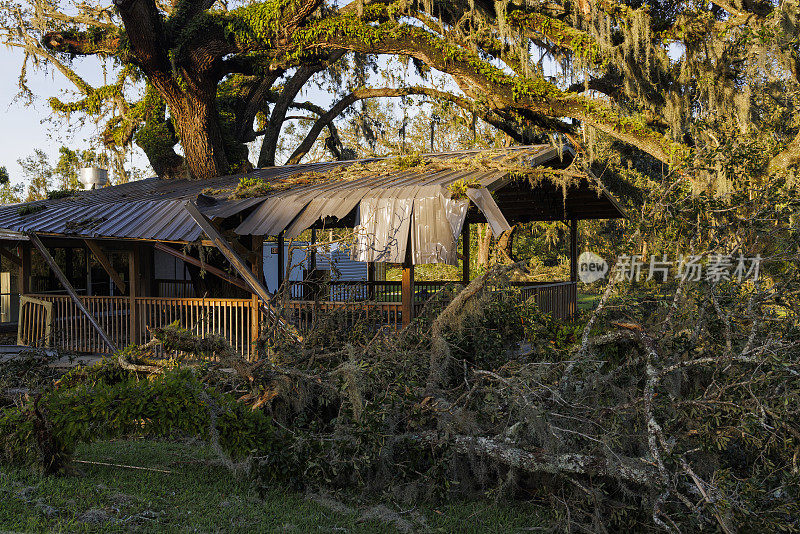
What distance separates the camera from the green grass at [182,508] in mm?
4910

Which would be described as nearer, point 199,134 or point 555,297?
point 555,297

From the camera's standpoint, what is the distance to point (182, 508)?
17.5ft

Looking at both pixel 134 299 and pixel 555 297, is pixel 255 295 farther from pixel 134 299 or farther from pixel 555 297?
pixel 555 297

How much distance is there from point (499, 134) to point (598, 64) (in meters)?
7.63

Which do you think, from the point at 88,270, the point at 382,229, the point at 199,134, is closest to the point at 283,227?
the point at 382,229

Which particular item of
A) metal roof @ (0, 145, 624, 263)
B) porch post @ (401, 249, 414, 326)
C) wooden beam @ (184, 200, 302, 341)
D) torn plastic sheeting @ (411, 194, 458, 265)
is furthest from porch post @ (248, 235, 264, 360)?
torn plastic sheeting @ (411, 194, 458, 265)

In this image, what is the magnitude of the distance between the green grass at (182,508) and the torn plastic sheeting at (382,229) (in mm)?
3793

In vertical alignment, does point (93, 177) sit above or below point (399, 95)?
below

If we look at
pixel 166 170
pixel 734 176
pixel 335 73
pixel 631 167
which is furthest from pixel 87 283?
pixel 631 167

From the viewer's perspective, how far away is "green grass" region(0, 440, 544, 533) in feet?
16.1

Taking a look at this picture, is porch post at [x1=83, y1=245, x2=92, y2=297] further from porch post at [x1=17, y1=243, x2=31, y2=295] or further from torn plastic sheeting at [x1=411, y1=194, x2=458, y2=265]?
torn plastic sheeting at [x1=411, y1=194, x2=458, y2=265]

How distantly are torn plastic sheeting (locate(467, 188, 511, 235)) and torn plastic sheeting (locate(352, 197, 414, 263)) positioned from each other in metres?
0.95

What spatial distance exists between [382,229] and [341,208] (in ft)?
2.92

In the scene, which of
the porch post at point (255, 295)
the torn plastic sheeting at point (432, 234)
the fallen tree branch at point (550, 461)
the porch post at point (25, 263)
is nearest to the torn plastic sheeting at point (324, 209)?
the porch post at point (255, 295)
